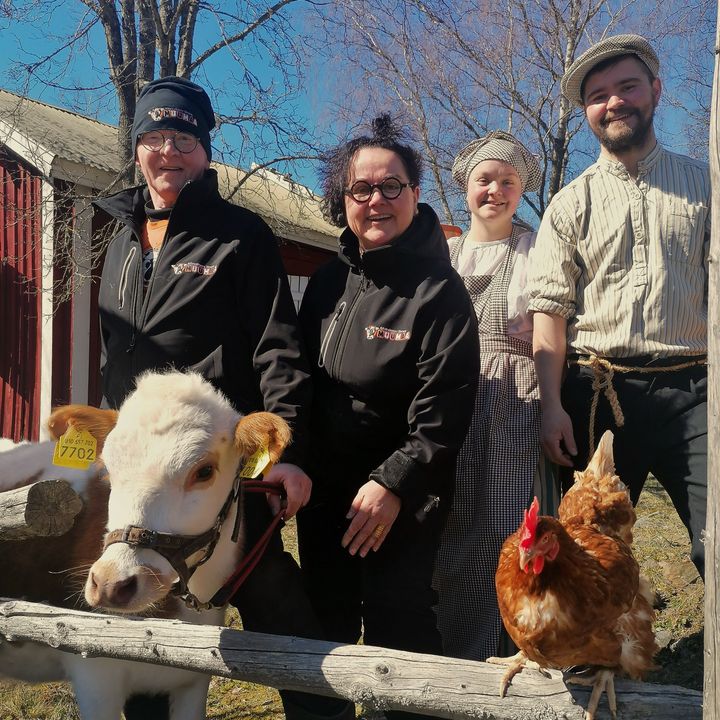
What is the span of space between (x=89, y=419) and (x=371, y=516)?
44.2 inches

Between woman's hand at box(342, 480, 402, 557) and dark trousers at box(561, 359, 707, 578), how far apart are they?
112 centimetres

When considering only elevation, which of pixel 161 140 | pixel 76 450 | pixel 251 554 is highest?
pixel 161 140

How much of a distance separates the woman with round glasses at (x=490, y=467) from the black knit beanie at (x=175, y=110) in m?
1.58

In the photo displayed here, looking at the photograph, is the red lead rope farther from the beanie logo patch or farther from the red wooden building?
the red wooden building

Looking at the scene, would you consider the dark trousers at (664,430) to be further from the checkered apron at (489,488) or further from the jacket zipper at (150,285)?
the jacket zipper at (150,285)

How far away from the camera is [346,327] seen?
120 inches

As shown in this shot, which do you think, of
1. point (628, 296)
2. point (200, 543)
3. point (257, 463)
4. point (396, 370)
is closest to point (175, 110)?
point (396, 370)

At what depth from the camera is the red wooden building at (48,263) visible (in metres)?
8.45

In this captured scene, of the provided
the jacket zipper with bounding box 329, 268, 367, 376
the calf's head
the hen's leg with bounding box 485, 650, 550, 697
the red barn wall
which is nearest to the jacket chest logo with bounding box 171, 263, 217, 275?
the calf's head

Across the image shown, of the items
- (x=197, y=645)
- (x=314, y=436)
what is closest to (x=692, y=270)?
(x=314, y=436)

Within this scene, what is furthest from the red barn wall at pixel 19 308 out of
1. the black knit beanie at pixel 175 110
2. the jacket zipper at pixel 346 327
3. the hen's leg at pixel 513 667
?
the hen's leg at pixel 513 667

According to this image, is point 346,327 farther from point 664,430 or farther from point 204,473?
point 664,430

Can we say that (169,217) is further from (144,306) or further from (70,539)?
(70,539)

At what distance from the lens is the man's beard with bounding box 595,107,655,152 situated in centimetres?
322
